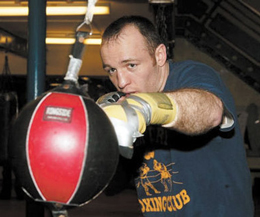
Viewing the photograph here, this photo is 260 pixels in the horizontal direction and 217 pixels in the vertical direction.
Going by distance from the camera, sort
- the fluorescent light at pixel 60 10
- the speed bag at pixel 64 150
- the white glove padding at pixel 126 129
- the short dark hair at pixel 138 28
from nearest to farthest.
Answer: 1. the speed bag at pixel 64 150
2. the white glove padding at pixel 126 129
3. the short dark hair at pixel 138 28
4. the fluorescent light at pixel 60 10

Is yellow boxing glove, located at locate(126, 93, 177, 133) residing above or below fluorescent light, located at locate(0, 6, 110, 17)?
above

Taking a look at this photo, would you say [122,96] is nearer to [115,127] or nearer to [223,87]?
[223,87]

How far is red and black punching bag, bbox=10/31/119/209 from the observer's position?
1.12m

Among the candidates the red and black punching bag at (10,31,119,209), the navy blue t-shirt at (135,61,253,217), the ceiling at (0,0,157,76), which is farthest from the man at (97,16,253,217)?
the ceiling at (0,0,157,76)

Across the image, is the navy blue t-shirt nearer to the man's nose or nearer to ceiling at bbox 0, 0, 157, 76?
the man's nose

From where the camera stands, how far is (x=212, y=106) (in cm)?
141

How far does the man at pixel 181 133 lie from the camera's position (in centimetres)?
140

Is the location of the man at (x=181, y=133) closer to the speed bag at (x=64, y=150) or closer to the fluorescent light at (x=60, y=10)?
the speed bag at (x=64, y=150)

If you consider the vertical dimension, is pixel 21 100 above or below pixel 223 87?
below

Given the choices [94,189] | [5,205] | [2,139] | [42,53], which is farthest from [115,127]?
[2,139]

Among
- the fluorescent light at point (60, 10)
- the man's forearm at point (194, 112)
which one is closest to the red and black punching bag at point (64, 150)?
the man's forearm at point (194, 112)

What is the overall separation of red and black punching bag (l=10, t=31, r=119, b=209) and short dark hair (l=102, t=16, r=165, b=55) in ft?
2.27

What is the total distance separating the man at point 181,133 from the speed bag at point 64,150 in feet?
0.72

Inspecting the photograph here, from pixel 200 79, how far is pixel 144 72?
356 mm
